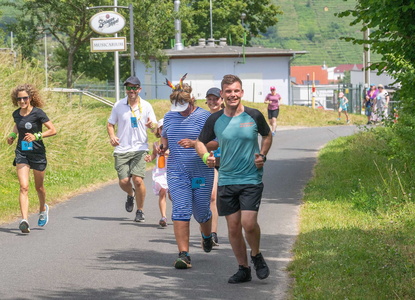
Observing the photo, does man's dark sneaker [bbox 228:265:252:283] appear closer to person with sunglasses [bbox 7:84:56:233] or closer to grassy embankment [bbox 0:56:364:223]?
person with sunglasses [bbox 7:84:56:233]

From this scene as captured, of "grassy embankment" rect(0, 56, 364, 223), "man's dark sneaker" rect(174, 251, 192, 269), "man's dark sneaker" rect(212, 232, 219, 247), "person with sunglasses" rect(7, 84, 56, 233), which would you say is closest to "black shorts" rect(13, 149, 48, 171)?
"person with sunglasses" rect(7, 84, 56, 233)

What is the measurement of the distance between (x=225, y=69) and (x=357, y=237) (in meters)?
53.4

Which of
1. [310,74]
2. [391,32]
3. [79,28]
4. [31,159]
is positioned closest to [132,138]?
[31,159]

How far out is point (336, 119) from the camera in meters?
46.8

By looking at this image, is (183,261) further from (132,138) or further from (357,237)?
(132,138)

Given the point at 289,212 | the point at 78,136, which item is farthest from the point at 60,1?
the point at 289,212

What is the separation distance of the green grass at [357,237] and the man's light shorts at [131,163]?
229cm

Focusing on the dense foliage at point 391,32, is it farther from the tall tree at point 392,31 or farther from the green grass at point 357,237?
the green grass at point 357,237

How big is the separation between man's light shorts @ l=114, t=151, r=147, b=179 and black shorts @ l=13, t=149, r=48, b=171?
46.6 inches

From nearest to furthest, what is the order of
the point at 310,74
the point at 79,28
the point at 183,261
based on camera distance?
the point at 183,261
the point at 79,28
the point at 310,74

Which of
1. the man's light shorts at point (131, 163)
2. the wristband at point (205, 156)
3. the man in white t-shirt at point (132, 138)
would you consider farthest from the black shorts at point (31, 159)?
the wristband at point (205, 156)

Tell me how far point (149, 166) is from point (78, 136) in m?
1.79

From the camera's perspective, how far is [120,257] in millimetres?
9492

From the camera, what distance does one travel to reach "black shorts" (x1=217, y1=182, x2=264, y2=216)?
25.8 ft
